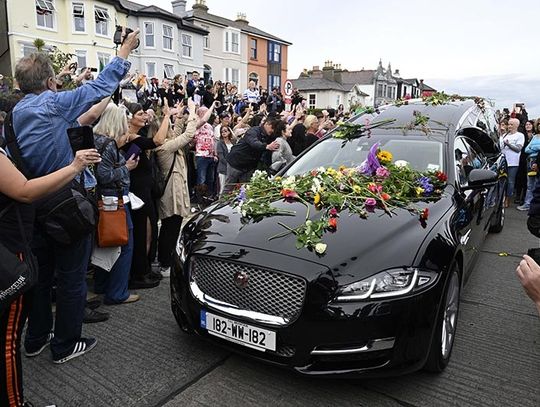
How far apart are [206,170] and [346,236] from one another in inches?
275

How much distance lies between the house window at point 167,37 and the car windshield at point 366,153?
31612mm

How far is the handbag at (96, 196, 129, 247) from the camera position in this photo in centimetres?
371

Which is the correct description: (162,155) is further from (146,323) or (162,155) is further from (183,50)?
(183,50)

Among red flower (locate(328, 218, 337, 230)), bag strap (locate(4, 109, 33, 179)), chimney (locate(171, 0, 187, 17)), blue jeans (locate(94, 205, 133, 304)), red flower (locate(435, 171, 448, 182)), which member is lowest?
blue jeans (locate(94, 205, 133, 304))

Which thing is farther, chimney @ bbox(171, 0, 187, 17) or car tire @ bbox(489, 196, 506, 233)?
chimney @ bbox(171, 0, 187, 17)

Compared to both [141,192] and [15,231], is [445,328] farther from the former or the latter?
[141,192]

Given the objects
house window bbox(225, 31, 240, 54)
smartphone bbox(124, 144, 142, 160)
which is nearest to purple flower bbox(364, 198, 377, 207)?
smartphone bbox(124, 144, 142, 160)

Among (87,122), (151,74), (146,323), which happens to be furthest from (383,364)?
(151,74)

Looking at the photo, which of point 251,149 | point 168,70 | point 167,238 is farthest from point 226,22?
point 167,238

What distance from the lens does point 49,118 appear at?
2.71 metres

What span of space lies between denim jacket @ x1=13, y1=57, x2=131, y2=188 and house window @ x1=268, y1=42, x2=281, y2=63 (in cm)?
4459

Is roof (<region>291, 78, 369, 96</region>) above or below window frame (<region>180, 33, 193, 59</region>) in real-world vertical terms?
below

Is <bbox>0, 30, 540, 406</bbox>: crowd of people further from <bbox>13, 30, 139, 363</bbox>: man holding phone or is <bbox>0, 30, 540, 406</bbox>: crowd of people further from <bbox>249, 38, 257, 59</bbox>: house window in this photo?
<bbox>249, 38, 257, 59</bbox>: house window

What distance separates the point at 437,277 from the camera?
2.72m
